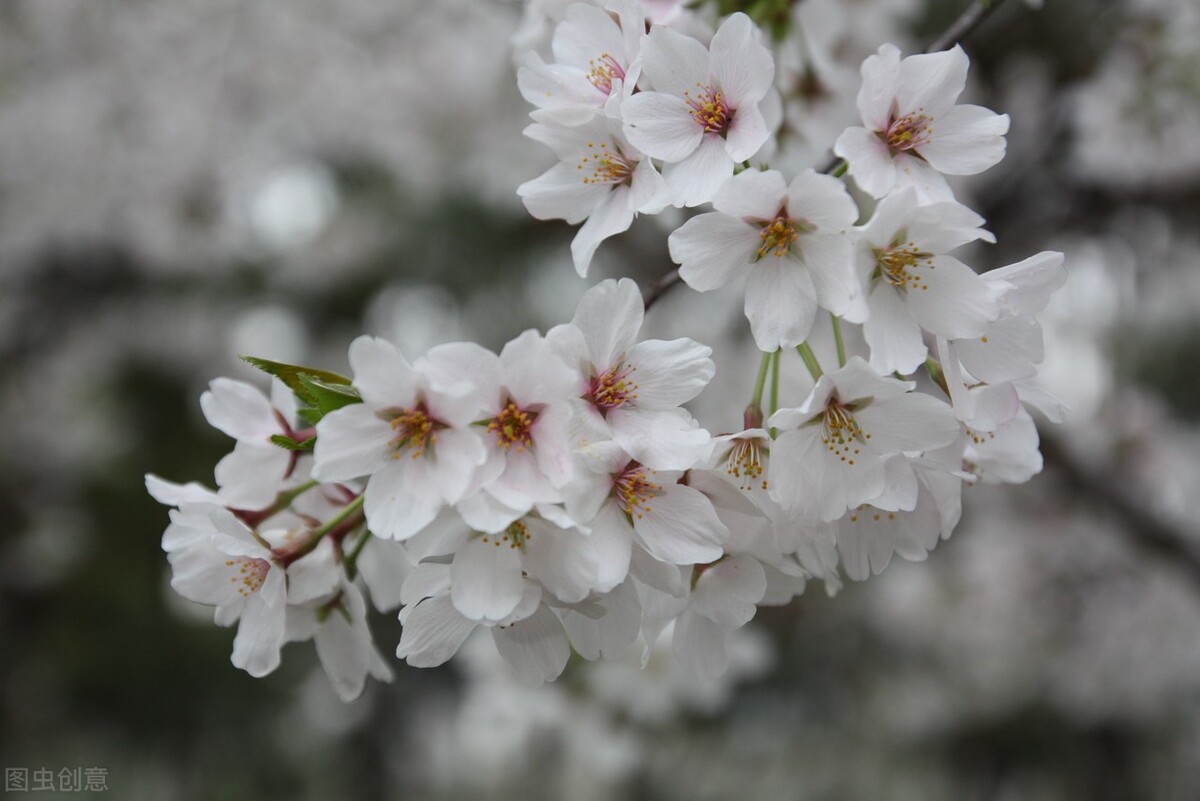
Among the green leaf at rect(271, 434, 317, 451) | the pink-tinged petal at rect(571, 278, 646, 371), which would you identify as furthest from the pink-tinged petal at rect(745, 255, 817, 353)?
the green leaf at rect(271, 434, 317, 451)

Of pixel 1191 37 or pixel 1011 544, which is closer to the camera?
pixel 1191 37

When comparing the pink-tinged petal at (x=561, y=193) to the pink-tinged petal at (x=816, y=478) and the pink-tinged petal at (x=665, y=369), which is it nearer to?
the pink-tinged petal at (x=665, y=369)

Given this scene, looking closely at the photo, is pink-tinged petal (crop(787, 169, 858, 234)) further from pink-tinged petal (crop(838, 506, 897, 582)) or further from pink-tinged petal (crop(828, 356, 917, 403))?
pink-tinged petal (crop(838, 506, 897, 582))

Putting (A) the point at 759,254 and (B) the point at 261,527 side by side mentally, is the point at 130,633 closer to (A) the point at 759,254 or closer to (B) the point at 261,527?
(B) the point at 261,527

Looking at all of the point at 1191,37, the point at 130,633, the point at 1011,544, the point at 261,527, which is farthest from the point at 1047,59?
the point at 130,633

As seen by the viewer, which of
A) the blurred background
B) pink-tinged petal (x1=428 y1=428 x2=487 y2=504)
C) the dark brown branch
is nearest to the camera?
pink-tinged petal (x1=428 y1=428 x2=487 y2=504)

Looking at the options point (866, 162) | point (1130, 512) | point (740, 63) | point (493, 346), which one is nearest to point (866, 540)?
point (866, 162)

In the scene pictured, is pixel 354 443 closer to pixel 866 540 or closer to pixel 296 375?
pixel 296 375
